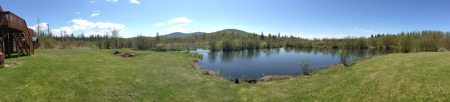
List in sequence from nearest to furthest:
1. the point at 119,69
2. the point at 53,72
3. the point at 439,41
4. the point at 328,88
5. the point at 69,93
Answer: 1. the point at 69,93
2. the point at 328,88
3. the point at 53,72
4. the point at 119,69
5. the point at 439,41

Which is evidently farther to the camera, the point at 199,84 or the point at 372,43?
the point at 372,43

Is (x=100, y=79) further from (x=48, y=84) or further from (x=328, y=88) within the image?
(x=328, y=88)

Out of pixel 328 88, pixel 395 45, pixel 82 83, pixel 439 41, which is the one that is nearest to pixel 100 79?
pixel 82 83

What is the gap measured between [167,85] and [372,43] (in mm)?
87891

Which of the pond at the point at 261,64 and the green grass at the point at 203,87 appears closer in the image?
the green grass at the point at 203,87

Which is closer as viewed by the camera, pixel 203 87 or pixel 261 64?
pixel 203 87

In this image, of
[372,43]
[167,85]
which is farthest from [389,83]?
[372,43]

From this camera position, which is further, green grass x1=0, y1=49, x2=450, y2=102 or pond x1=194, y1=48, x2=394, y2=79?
pond x1=194, y1=48, x2=394, y2=79

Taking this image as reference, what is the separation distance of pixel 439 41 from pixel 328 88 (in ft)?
149

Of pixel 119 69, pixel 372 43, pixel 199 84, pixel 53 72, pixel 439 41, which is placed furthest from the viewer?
pixel 372 43

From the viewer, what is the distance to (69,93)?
61.0ft

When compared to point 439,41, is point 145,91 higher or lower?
lower

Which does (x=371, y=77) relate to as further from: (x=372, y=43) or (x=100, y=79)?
(x=372, y=43)

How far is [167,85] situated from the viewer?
2348cm
